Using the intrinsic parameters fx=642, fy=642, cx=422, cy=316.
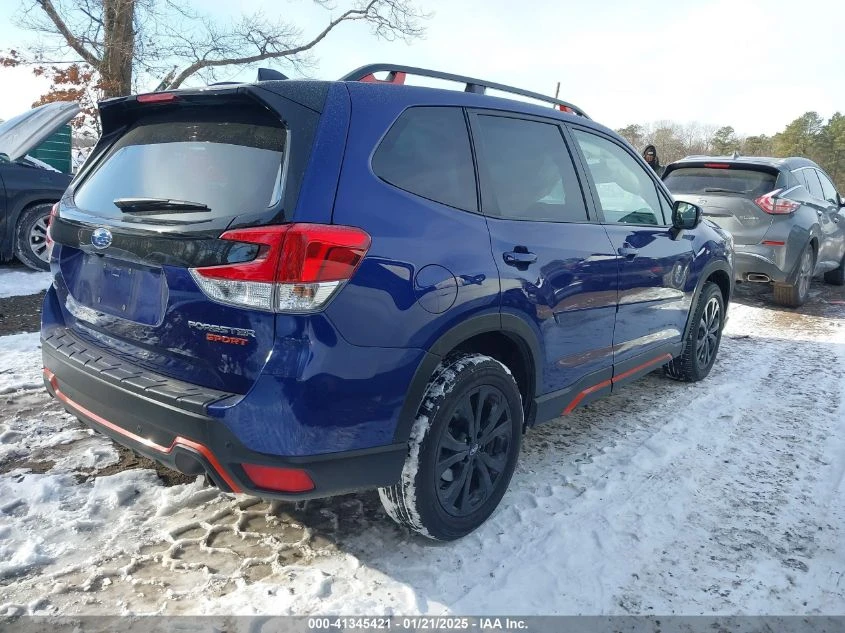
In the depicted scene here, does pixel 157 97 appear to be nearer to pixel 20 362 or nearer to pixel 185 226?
pixel 185 226

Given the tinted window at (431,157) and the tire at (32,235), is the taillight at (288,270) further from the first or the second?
the tire at (32,235)

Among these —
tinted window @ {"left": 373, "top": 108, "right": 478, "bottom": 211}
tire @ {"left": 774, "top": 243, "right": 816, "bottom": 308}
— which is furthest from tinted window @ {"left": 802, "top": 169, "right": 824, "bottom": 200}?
tinted window @ {"left": 373, "top": 108, "right": 478, "bottom": 211}

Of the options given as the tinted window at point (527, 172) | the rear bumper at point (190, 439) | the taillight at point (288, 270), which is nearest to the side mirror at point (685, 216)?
the tinted window at point (527, 172)

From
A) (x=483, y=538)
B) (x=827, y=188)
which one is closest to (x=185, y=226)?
(x=483, y=538)

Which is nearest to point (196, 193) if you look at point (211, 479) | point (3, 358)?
point (211, 479)

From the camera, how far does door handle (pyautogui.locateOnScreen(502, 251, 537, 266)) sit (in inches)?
107

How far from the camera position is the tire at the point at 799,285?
7602mm

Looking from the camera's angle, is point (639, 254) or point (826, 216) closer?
point (639, 254)

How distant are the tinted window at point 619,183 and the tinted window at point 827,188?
621 cm

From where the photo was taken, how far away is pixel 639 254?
12.2 feet

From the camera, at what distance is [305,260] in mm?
2043

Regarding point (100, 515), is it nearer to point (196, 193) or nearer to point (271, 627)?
point (271, 627)

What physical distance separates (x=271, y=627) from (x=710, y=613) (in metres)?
1.58

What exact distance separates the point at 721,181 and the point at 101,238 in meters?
7.15
